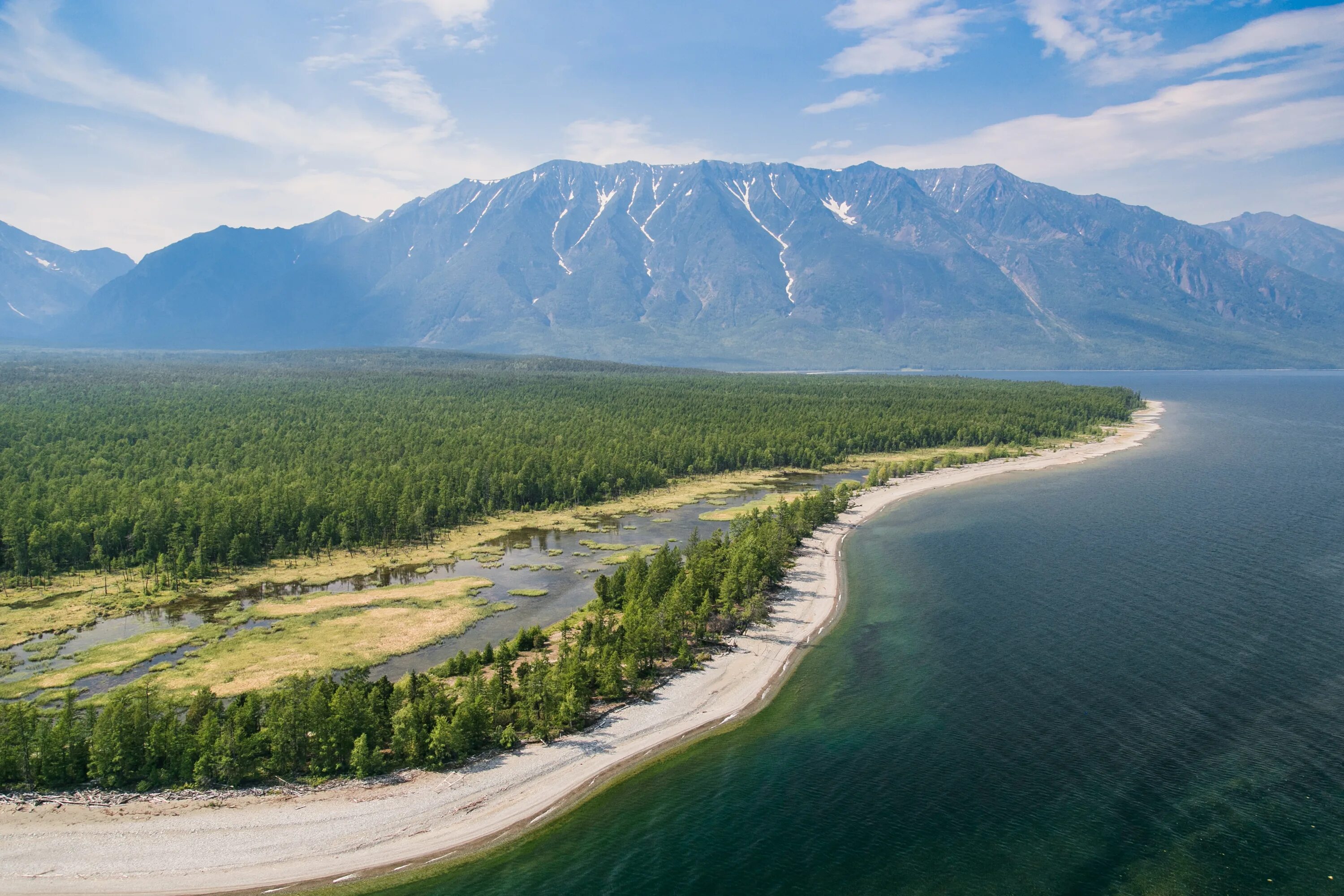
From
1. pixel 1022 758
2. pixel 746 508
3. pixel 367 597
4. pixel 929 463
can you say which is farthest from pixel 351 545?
pixel 929 463

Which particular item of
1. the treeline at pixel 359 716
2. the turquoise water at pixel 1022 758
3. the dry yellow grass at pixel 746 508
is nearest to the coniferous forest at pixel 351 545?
the treeline at pixel 359 716

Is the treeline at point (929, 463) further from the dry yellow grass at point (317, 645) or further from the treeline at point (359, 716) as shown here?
the dry yellow grass at point (317, 645)

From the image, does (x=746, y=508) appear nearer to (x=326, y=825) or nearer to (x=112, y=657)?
(x=112, y=657)

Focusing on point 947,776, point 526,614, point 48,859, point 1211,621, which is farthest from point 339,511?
point 1211,621

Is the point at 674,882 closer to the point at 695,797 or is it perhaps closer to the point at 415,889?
the point at 695,797

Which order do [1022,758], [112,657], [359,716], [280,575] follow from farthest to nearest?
[280,575] → [112,657] → [1022,758] → [359,716]

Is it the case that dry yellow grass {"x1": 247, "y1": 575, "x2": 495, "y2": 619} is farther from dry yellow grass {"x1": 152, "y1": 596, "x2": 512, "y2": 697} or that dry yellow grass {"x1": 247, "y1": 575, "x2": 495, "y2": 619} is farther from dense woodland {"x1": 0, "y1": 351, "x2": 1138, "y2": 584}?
dense woodland {"x1": 0, "y1": 351, "x2": 1138, "y2": 584}

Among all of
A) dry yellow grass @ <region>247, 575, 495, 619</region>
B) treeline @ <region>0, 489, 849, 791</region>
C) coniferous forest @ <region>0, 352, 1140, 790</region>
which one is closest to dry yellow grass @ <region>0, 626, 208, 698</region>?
coniferous forest @ <region>0, 352, 1140, 790</region>
